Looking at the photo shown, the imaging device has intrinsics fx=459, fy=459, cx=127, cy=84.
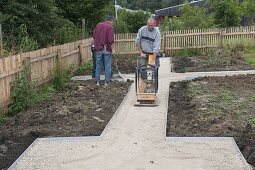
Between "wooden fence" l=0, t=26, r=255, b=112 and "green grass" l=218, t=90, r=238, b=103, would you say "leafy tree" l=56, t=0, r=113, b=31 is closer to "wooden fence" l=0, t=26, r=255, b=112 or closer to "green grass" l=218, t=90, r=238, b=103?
"wooden fence" l=0, t=26, r=255, b=112

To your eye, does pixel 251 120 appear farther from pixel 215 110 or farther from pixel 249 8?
pixel 249 8

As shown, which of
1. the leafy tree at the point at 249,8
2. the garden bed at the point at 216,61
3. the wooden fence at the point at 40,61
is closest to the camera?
the wooden fence at the point at 40,61

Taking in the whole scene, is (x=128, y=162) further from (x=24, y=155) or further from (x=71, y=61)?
(x=71, y=61)

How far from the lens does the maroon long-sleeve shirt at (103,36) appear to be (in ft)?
43.4

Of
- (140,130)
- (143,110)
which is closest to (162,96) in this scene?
(143,110)

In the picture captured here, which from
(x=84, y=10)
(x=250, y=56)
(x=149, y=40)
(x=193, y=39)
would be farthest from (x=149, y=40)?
(x=84, y=10)

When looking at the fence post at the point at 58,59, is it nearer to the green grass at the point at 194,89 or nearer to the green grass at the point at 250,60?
the green grass at the point at 194,89

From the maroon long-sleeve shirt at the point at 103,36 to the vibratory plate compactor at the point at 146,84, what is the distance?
3.02m

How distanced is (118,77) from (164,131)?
7613mm

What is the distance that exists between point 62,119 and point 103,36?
4730mm

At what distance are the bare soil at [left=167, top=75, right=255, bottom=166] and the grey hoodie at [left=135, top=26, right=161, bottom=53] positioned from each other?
4.21 feet

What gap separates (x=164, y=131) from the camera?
7918 mm

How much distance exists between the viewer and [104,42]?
523 inches

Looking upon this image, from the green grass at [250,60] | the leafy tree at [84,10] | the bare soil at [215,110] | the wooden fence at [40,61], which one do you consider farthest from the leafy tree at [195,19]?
the bare soil at [215,110]
